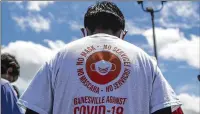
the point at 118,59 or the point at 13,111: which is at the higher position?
the point at 118,59

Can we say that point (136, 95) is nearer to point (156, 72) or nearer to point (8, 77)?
point (156, 72)

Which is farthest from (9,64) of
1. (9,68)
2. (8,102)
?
(8,102)

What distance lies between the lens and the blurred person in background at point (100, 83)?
8.06 ft

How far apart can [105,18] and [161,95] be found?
0.56 m

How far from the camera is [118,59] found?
2539 millimetres

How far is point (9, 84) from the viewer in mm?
4777

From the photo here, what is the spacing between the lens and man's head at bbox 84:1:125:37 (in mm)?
2631

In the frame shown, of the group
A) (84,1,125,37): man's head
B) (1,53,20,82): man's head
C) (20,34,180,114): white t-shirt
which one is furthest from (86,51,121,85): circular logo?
(1,53,20,82): man's head

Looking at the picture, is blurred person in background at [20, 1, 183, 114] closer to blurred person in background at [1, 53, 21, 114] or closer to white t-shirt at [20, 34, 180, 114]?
white t-shirt at [20, 34, 180, 114]

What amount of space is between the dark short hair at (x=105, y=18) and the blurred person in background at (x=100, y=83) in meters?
0.03

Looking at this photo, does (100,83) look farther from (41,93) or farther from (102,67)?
(41,93)

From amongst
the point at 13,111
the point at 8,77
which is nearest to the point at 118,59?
the point at 13,111

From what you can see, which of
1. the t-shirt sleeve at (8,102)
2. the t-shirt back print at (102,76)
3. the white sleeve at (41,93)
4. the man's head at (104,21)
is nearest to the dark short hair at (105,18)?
the man's head at (104,21)

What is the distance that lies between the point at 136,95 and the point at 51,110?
0.49m
